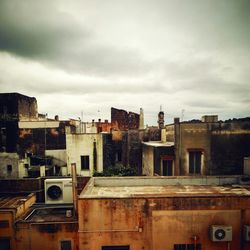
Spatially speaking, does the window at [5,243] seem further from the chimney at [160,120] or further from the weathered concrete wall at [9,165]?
the chimney at [160,120]

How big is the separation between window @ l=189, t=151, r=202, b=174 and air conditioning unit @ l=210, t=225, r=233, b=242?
7.30 meters

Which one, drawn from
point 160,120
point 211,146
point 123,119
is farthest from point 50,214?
point 123,119

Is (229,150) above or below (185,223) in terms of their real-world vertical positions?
above

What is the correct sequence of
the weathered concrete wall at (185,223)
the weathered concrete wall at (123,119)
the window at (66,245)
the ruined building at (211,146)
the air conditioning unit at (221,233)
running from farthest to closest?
the weathered concrete wall at (123,119) < the ruined building at (211,146) < the window at (66,245) < the weathered concrete wall at (185,223) < the air conditioning unit at (221,233)

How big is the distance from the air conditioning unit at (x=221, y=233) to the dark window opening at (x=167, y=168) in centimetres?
787

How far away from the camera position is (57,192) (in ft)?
55.3

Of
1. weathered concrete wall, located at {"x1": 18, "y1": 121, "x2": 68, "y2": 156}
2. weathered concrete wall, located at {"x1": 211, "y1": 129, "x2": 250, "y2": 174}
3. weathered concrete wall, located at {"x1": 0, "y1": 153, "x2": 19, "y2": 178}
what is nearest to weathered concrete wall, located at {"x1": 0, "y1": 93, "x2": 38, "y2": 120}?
weathered concrete wall, located at {"x1": 18, "y1": 121, "x2": 68, "y2": 156}

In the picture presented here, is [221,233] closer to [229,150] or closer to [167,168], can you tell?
[167,168]

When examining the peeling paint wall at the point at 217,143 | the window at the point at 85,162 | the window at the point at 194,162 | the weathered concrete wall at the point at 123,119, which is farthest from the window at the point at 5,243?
the weathered concrete wall at the point at 123,119

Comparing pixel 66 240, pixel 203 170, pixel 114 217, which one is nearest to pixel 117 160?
pixel 203 170

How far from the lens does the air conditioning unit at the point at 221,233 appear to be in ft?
33.1

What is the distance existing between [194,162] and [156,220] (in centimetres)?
833

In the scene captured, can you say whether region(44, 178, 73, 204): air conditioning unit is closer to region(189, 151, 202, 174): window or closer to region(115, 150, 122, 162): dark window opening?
region(115, 150, 122, 162): dark window opening

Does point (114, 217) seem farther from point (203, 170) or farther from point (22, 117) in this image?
point (22, 117)
